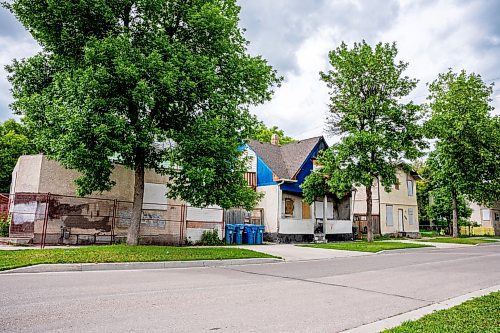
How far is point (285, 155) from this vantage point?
29.9m

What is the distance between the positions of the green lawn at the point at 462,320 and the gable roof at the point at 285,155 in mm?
19482

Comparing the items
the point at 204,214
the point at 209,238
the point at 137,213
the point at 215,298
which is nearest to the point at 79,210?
the point at 137,213

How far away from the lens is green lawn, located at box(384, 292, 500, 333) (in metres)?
4.84

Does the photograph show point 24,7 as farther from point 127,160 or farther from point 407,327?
point 407,327

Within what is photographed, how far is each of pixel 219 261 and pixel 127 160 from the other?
5.70 metres

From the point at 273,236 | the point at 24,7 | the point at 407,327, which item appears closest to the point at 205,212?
the point at 273,236

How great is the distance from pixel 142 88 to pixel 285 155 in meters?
A: 18.9

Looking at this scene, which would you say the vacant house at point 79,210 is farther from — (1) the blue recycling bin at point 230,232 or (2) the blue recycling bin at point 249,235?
(2) the blue recycling bin at point 249,235

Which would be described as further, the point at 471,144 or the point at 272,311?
the point at 471,144

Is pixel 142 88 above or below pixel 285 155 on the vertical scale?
below

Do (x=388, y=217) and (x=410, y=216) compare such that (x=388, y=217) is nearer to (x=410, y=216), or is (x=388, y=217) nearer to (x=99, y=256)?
(x=410, y=216)

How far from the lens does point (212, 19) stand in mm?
14438

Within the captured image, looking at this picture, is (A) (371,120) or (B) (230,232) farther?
(A) (371,120)

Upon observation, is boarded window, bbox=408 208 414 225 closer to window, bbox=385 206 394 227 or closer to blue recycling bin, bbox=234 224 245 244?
window, bbox=385 206 394 227
